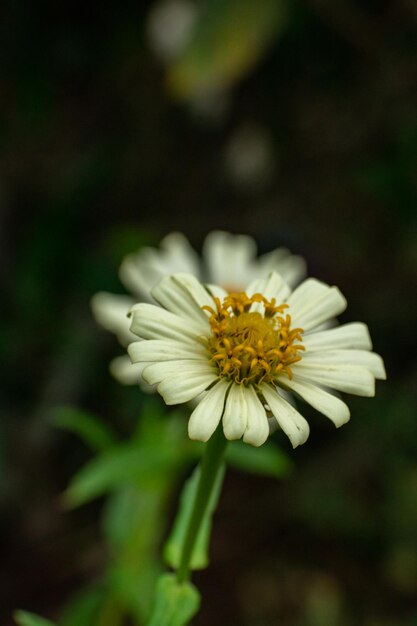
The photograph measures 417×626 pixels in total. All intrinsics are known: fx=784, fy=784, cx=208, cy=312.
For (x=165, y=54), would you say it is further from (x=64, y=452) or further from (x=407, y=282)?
(x=64, y=452)

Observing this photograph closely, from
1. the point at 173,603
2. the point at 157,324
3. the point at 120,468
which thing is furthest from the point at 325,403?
the point at 120,468

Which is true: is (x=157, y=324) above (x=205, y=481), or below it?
above

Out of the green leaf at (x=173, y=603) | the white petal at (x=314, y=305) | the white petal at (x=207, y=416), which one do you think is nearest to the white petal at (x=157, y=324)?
the white petal at (x=207, y=416)

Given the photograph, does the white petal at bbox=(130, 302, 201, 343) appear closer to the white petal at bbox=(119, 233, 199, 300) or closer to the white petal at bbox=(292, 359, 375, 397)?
the white petal at bbox=(292, 359, 375, 397)

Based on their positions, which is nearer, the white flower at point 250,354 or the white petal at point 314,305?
the white flower at point 250,354

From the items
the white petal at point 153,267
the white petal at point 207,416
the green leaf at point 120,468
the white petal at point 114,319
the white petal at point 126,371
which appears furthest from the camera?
the white petal at point 153,267

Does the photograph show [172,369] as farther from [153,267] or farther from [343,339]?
[153,267]

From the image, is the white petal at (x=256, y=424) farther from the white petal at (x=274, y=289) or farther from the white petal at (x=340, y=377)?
the white petal at (x=274, y=289)

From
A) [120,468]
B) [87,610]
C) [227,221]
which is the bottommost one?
[87,610]
